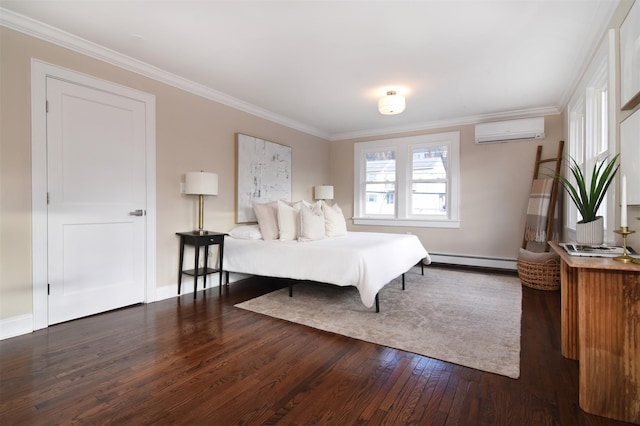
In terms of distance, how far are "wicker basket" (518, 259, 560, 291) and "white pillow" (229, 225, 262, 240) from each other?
3412mm

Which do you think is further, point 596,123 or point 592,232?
point 596,123

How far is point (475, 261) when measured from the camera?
16.8 ft

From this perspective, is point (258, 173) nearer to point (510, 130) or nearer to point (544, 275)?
point (510, 130)

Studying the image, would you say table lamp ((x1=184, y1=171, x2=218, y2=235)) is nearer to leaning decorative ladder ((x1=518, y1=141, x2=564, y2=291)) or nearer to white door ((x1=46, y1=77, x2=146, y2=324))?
white door ((x1=46, y1=77, x2=146, y2=324))

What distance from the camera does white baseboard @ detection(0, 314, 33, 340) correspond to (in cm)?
235

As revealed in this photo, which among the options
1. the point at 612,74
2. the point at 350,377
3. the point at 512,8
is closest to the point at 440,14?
the point at 512,8

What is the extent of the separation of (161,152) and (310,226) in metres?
1.85

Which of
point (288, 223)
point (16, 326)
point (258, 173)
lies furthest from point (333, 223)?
point (16, 326)

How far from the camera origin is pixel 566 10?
7.48 feet

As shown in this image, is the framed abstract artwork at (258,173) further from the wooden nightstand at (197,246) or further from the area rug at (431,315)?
the area rug at (431,315)

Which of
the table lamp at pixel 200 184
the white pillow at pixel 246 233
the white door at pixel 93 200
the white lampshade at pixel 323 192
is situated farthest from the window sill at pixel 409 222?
the white door at pixel 93 200

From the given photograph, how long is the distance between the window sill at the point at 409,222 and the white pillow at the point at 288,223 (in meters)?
2.48

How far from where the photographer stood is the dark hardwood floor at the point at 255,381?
152cm

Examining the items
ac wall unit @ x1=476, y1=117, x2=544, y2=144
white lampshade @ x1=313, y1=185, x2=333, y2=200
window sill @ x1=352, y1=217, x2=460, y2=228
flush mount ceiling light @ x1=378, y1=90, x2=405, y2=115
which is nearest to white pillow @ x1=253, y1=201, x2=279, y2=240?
white lampshade @ x1=313, y1=185, x2=333, y2=200
